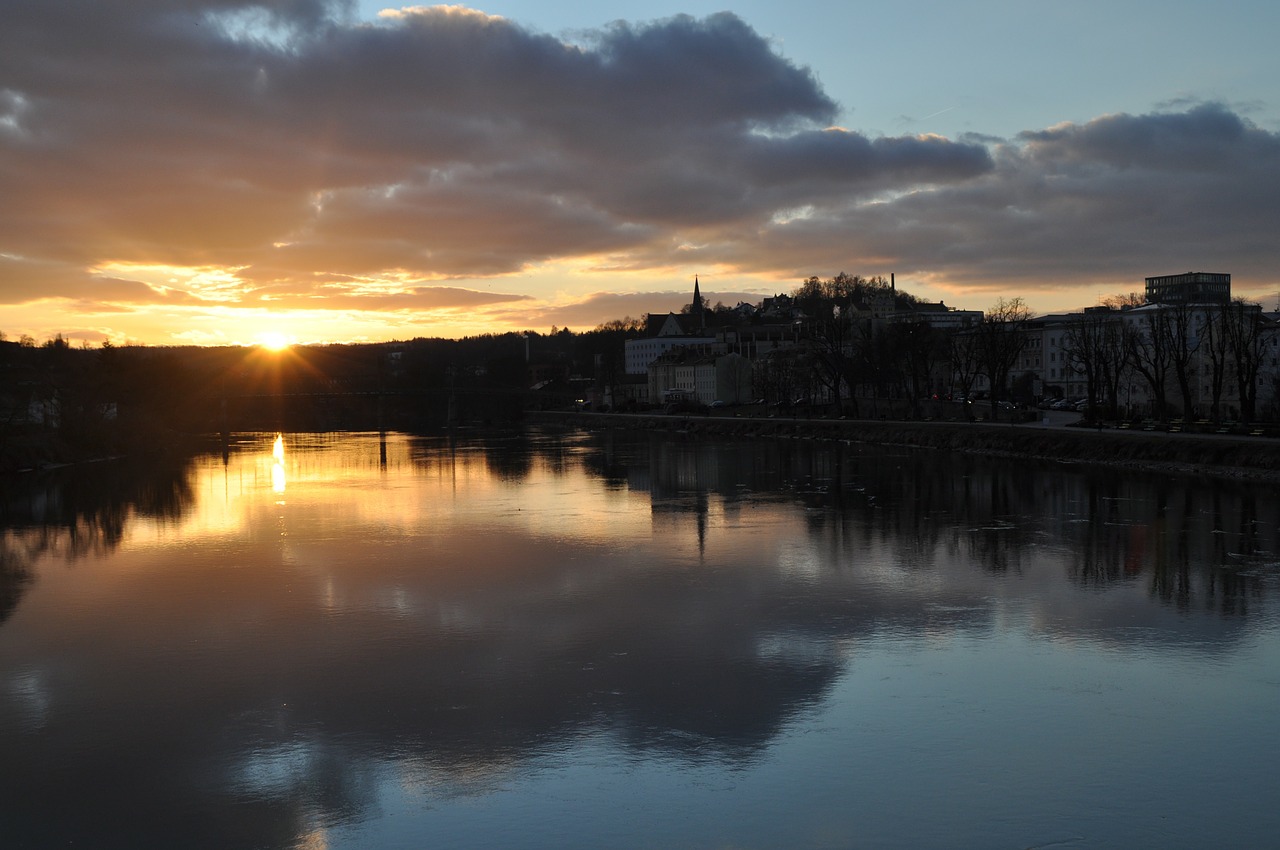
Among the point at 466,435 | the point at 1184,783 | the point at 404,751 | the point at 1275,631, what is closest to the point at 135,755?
the point at 404,751

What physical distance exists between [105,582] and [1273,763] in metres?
17.6

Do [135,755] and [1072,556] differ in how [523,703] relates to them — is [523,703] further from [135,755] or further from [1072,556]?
[1072,556]

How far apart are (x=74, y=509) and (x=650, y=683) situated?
2506 cm

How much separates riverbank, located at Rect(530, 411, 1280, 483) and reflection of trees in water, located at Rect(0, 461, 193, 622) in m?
30.5

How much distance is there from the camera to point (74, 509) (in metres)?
30.9

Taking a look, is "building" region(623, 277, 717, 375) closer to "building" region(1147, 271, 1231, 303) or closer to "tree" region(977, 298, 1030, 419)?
"building" region(1147, 271, 1231, 303)

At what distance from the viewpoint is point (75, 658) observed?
13.5m

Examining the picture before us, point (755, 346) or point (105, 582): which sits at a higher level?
point (755, 346)

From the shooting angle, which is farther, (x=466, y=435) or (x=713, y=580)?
(x=466, y=435)

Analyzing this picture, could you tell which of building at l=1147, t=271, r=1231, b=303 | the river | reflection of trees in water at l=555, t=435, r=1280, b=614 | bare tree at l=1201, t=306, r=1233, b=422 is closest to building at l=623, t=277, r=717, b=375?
building at l=1147, t=271, r=1231, b=303

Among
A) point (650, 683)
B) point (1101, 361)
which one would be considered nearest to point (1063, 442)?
point (1101, 361)

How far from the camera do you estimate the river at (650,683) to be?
8539mm

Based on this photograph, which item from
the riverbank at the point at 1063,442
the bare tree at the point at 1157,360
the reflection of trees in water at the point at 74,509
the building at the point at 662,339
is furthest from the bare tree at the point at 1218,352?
the building at the point at 662,339

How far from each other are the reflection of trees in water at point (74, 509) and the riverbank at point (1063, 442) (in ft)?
100
